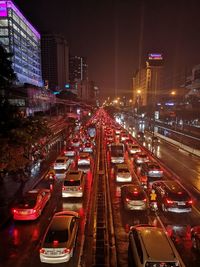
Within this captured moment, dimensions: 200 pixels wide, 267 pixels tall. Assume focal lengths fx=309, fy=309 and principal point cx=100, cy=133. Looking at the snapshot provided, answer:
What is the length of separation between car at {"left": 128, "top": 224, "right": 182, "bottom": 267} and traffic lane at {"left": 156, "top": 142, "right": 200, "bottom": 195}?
1309 cm

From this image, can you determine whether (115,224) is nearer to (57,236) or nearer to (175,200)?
(175,200)

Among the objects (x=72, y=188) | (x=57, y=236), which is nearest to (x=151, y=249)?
(x=57, y=236)

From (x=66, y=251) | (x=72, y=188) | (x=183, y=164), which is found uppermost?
(x=72, y=188)

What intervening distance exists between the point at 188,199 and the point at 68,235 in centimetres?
807

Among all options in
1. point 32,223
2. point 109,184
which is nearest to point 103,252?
point 32,223

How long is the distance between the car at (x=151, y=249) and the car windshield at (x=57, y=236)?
103 inches

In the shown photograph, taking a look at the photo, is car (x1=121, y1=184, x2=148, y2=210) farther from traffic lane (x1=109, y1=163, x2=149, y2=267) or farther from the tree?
the tree

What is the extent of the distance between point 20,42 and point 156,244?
126565 mm

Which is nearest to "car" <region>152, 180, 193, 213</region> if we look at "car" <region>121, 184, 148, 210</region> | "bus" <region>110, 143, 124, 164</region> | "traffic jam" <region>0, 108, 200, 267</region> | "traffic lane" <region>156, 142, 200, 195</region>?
"traffic jam" <region>0, 108, 200, 267</region>

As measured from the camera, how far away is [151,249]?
10.3 metres

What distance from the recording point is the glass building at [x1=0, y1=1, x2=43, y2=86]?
111m

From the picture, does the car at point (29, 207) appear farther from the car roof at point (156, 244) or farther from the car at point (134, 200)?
the car roof at point (156, 244)

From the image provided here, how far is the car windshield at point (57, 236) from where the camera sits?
12.1 metres

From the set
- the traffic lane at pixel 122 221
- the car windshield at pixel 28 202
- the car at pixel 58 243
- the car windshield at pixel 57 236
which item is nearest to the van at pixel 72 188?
the traffic lane at pixel 122 221
